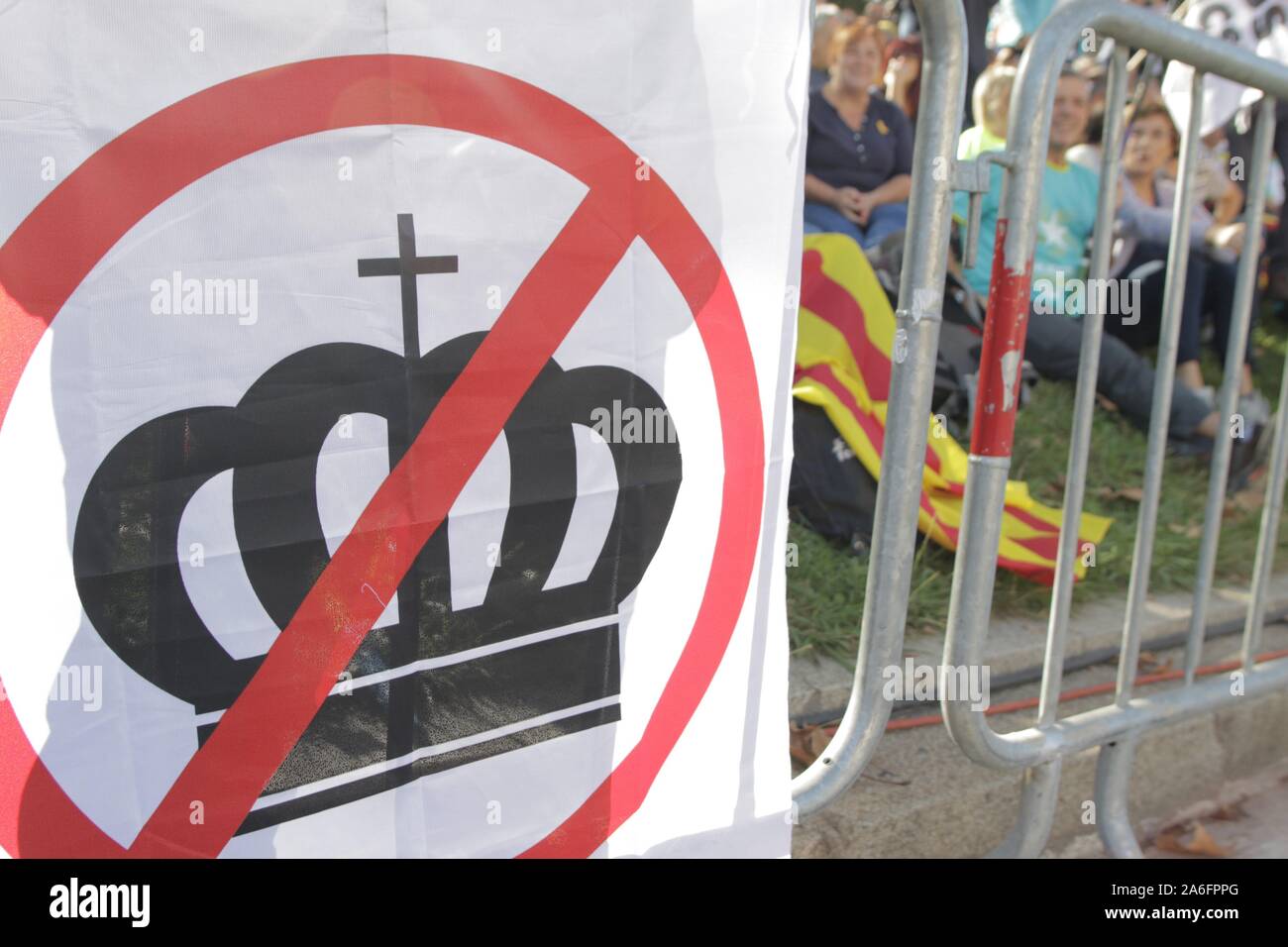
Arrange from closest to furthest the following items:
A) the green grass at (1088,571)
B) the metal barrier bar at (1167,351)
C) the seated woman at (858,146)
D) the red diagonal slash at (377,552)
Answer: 1. the red diagonal slash at (377,552)
2. the metal barrier bar at (1167,351)
3. the green grass at (1088,571)
4. the seated woman at (858,146)

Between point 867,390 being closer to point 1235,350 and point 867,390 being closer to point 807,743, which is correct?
point 1235,350

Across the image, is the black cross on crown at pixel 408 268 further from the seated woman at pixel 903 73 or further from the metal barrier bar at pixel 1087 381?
the seated woman at pixel 903 73

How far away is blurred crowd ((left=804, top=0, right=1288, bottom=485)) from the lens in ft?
14.2

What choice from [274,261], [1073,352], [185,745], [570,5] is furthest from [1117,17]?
[1073,352]

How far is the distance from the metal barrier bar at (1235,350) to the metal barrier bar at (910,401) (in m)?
0.94

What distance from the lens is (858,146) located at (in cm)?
443

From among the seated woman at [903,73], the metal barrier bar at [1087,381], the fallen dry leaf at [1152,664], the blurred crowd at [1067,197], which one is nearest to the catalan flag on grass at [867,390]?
the fallen dry leaf at [1152,664]

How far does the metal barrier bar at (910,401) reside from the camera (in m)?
1.85

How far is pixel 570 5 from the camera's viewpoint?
1.56 m

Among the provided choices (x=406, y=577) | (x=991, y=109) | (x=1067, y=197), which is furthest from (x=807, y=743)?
(x=1067, y=197)

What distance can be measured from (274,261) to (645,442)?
62cm

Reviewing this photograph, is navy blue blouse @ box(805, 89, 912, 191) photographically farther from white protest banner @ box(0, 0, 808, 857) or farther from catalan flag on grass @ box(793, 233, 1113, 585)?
white protest banner @ box(0, 0, 808, 857)

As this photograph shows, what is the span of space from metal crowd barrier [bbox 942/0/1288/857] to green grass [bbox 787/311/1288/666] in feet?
1.82

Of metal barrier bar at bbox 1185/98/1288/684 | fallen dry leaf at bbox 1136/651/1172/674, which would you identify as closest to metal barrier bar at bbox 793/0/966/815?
metal barrier bar at bbox 1185/98/1288/684
